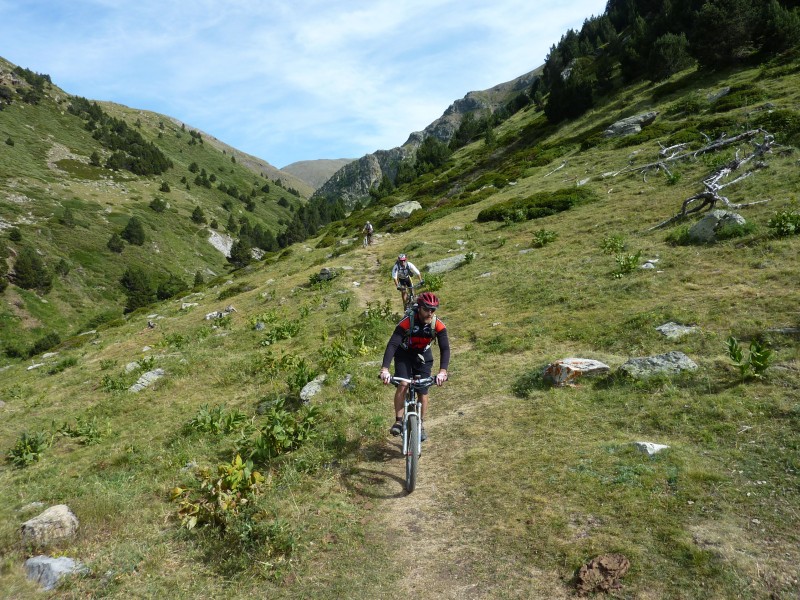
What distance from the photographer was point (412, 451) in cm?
639

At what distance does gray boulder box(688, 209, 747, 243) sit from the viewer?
13656 mm

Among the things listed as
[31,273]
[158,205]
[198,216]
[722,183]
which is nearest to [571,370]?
[722,183]

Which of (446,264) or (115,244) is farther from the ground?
(115,244)

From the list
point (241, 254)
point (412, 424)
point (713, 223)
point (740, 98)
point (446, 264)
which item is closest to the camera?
point (412, 424)

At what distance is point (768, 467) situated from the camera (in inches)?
208

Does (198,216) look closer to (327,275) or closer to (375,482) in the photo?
(327,275)

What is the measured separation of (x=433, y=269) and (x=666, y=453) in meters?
16.9

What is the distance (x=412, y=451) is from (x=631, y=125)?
36876 millimetres

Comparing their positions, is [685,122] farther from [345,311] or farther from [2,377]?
[2,377]

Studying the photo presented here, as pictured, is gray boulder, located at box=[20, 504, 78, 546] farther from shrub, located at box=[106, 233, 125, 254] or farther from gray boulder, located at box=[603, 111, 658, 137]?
shrub, located at box=[106, 233, 125, 254]

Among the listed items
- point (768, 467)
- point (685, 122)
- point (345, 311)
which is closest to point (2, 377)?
point (345, 311)

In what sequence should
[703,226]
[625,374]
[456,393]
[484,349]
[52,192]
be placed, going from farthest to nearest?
[52,192]
[703,226]
[484,349]
[456,393]
[625,374]

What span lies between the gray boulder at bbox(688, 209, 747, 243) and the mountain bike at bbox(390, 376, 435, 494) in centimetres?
1234

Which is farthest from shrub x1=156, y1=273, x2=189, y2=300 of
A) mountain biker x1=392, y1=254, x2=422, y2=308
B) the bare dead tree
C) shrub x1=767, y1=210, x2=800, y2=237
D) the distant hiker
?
shrub x1=767, y1=210, x2=800, y2=237
